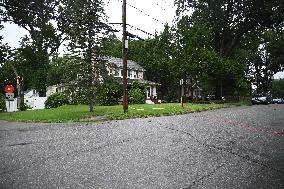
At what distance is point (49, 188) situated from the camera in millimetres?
4918

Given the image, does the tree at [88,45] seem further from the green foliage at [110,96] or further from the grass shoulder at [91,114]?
the green foliage at [110,96]

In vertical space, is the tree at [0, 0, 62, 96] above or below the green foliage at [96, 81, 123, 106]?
above

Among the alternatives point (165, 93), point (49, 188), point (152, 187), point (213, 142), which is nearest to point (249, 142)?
point (213, 142)

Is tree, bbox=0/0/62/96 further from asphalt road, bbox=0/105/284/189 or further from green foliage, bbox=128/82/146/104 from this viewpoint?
asphalt road, bbox=0/105/284/189

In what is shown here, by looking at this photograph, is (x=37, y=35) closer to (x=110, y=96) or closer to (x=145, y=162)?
(x=110, y=96)

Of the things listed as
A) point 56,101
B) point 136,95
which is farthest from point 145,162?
point 56,101

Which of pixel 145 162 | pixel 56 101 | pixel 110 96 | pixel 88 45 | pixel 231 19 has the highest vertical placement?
pixel 231 19

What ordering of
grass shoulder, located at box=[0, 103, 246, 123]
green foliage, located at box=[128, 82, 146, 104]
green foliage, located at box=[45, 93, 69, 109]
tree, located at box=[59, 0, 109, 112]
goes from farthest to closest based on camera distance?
green foliage, located at box=[128, 82, 146, 104] → green foliage, located at box=[45, 93, 69, 109] → tree, located at box=[59, 0, 109, 112] → grass shoulder, located at box=[0, 103, 246, 123]

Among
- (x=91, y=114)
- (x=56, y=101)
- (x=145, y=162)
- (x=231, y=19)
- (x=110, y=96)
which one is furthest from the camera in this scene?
(x=231, y=19)

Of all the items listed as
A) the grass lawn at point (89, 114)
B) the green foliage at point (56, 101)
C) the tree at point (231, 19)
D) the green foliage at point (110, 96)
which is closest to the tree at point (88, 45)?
the grass lawn at point (89, 114)

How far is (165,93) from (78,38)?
4009 centimetres

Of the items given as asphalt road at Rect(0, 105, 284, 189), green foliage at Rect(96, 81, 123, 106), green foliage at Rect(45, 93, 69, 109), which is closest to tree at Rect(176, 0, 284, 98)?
green foliage at Rect(96, 81, 123, 106)

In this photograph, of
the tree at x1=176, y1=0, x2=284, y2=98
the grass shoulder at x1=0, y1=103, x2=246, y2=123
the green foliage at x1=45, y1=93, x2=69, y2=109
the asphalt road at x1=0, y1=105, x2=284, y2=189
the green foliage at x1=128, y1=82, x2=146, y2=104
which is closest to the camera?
the asphalt road at x1=0, y1=105, x2=284, y2=189

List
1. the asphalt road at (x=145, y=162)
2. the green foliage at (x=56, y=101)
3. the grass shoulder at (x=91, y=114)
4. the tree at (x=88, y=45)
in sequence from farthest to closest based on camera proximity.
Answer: the green foliage at (x=56, y=101) → the tree at (x=88, y=45) → the grass shoulder at (x=91, y=114) → the asphalt road at (x=145, y=162)
